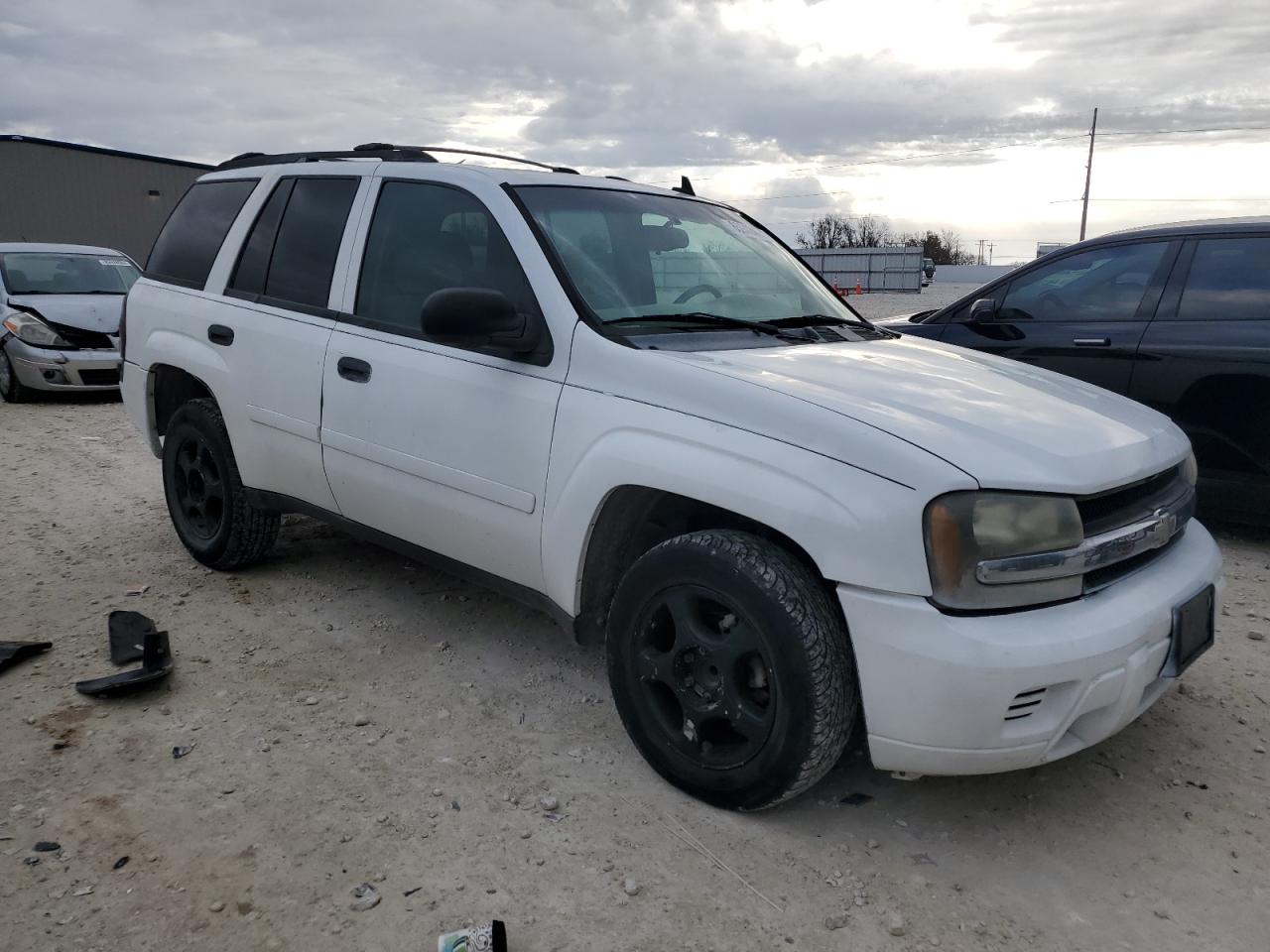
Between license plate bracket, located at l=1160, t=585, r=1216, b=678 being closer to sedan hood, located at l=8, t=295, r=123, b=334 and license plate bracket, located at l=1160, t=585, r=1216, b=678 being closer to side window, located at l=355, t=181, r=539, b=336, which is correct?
side window, located at l=355, t=181, r=539, b=336

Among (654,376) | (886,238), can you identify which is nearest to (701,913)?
(654,376)

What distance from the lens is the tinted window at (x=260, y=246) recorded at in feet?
13.8

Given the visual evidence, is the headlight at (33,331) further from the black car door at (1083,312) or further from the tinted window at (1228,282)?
the tinted window at (1228,282)

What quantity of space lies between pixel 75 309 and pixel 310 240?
7906 mm

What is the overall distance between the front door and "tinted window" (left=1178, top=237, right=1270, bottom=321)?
380 centimetres

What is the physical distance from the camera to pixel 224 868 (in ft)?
8.24

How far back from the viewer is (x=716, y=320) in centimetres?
328

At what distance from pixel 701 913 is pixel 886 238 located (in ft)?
235

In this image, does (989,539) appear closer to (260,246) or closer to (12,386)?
(260,246)

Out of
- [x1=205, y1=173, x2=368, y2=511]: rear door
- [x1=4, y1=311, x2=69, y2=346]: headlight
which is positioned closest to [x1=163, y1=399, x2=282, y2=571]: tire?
[x1=205, y1=173, x2=368, y2=511]: rear door

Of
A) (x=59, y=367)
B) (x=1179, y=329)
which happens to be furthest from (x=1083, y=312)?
(x=59, y=367)

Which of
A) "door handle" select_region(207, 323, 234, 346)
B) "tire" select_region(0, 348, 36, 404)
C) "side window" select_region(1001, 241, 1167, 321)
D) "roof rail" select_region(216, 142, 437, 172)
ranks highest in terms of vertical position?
"roof rail" select_region(216, 142, 437, 172)

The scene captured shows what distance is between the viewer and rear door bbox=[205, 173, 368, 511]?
3.86 meters

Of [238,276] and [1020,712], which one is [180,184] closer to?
[238,276]
